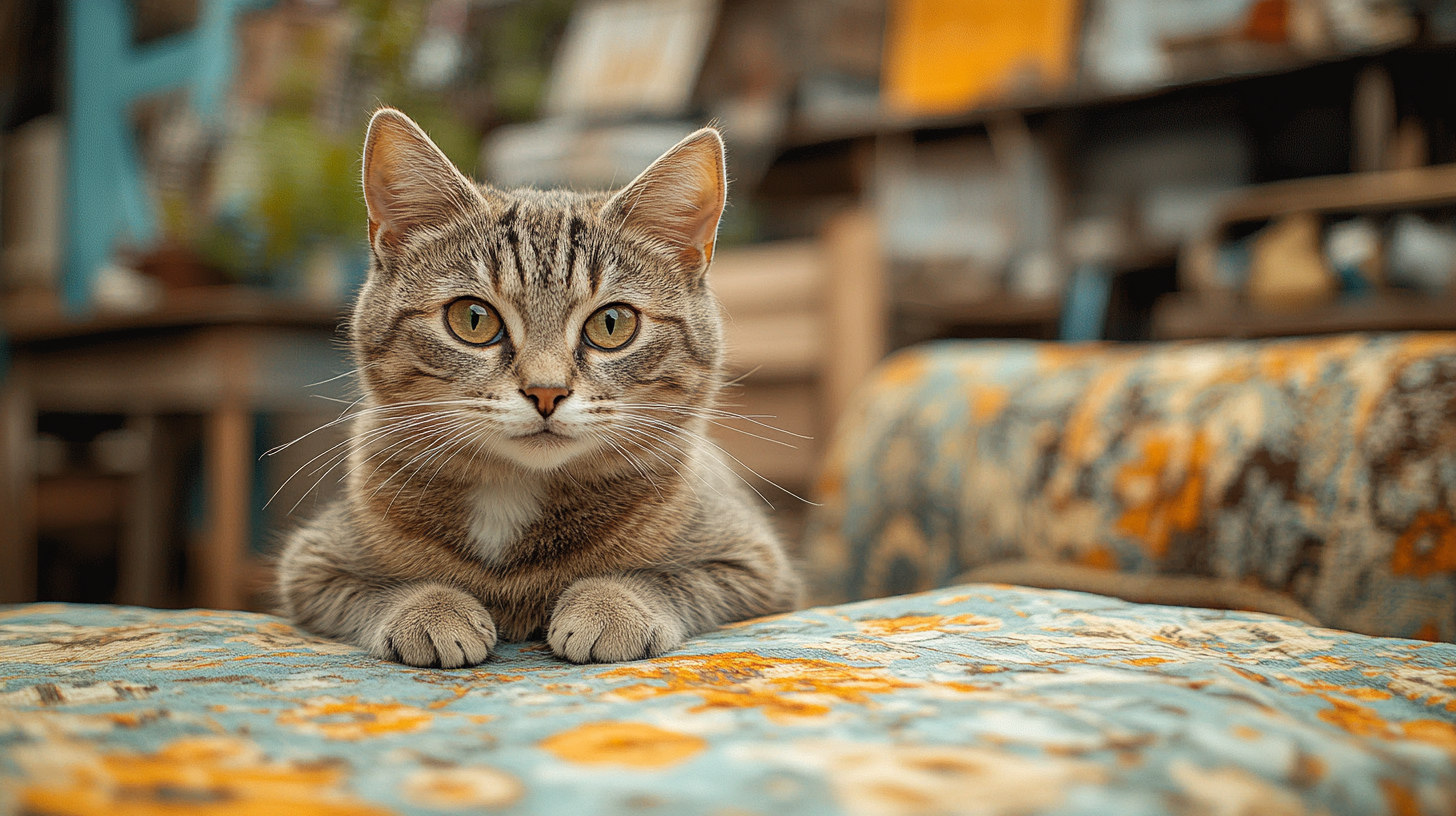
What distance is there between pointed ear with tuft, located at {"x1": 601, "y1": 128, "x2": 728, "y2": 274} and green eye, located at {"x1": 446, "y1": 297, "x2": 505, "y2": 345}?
218 mm

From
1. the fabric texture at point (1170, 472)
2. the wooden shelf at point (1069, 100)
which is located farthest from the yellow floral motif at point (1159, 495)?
the wooden shelf at point (1069, 100)

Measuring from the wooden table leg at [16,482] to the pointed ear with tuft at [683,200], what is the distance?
2.57 meters

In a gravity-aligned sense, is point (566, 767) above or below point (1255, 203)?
below

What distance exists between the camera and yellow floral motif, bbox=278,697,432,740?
2.19 feet

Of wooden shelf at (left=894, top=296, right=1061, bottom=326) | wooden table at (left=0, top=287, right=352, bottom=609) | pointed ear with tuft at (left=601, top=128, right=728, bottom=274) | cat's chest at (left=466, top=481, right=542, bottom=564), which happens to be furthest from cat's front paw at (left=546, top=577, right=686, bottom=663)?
wooden shelf at (left=894, top=296, right=1061, bottom=326)

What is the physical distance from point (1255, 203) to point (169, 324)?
288 cm

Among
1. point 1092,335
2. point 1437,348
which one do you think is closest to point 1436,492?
point 1437,348

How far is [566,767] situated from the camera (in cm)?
59

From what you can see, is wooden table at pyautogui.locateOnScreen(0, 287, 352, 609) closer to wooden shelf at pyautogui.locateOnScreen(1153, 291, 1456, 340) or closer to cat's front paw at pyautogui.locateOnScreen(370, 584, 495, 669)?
cat's front paw at pyautogui.locateOnScreen(370, 584, 495, 669)

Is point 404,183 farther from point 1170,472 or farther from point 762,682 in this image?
point 1170,472

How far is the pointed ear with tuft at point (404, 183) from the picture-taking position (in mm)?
1154

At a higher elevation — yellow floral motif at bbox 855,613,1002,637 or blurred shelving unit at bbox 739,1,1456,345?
blurred shelving unit at bbox 739,1,1456,345

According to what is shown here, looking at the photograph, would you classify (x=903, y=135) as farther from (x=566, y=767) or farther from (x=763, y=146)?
(x=566, y=767)

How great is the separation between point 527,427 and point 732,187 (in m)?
0.86
